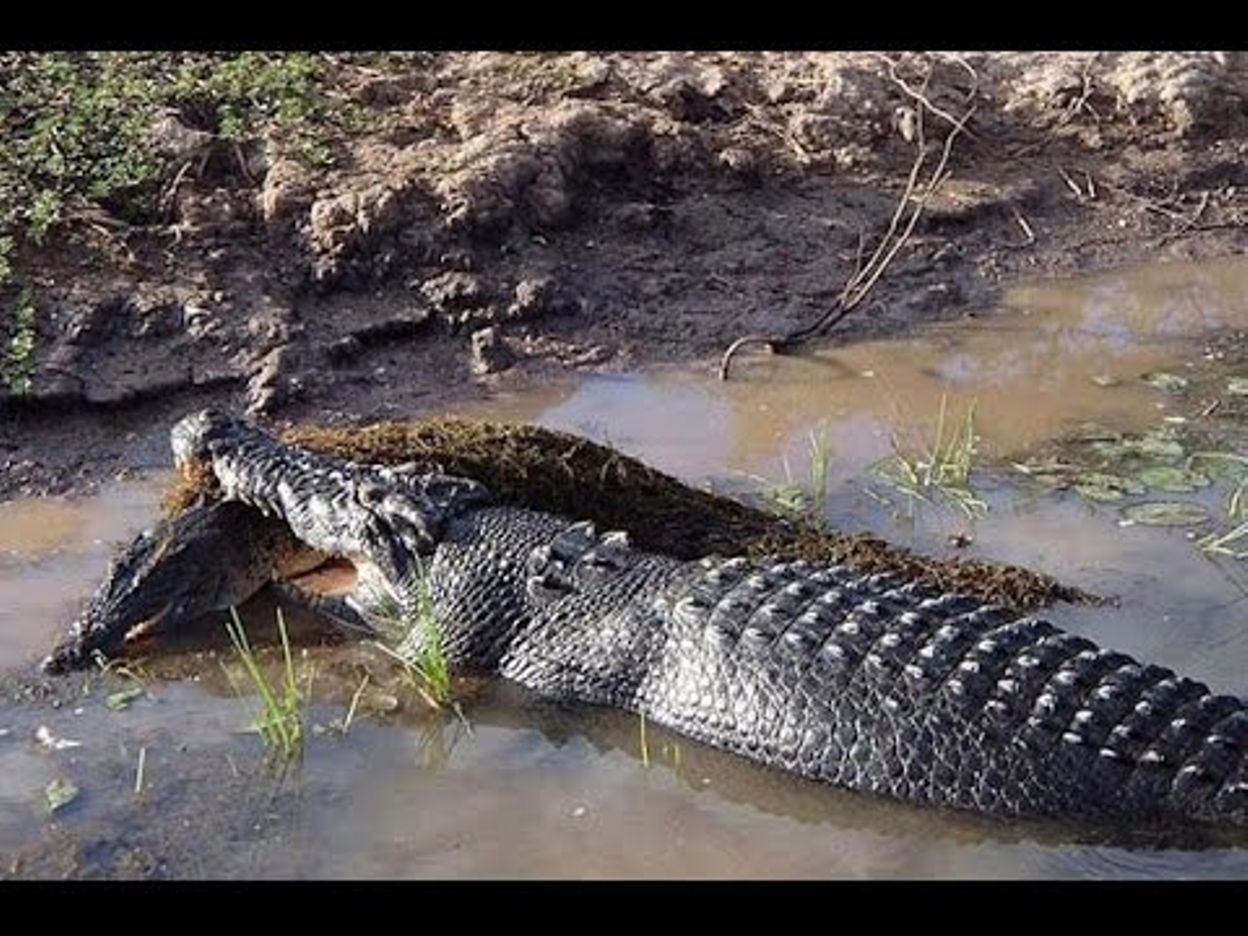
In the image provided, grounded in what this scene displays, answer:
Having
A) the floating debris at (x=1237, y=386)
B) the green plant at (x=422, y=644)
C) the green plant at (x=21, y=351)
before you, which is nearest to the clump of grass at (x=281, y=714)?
the green plant at (x=422, y=644)

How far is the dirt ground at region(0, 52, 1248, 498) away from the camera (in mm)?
7191

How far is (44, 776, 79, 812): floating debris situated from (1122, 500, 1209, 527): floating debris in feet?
11.3

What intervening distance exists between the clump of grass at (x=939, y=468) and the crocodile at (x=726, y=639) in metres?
1.08

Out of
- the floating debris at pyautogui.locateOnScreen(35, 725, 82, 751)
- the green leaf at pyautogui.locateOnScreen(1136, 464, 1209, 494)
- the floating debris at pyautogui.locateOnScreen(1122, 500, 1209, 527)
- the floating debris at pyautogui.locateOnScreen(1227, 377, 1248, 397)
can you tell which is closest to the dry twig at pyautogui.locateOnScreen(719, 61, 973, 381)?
the floating debris at pyautogui.locateOnScreen(1227, 377, 1248, 397)

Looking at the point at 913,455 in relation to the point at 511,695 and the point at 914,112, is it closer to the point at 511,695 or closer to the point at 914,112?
the point at 511,695

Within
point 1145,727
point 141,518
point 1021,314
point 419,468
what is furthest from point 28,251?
point 1145,727

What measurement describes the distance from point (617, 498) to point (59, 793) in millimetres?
2045

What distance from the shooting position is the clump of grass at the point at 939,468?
250 inches

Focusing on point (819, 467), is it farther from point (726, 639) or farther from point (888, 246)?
point (888, 246)

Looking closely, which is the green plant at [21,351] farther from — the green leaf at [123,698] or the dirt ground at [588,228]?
the green leaf at [123,698]

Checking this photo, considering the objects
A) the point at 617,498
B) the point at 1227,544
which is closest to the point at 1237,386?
the point at 1227,544

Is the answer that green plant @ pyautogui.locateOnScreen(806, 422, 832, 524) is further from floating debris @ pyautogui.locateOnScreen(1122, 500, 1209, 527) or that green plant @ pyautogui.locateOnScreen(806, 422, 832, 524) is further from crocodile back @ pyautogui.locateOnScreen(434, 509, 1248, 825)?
floating debris @ pyautogui.locateOnScreen(1122, 500, 1209, 527)

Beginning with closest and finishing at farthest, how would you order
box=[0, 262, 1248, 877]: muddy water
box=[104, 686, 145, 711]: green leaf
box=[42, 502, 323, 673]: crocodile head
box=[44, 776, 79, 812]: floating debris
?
box=[0, 262, 1248, 877]: muddy water < box=[44, 776, 79, 812]: floating debris < box=[104, 686, 145, 711]: green leaf < box=[42, 502, 323, 673]: crocodile head

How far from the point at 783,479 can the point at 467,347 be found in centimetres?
Answer: 165
